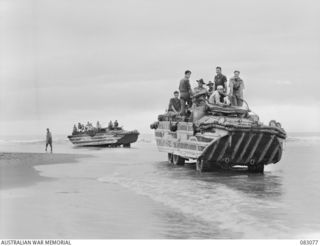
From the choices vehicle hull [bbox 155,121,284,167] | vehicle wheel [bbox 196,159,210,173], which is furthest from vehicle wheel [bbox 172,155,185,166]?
vehicle wheel [bbox 196,159,210,173]

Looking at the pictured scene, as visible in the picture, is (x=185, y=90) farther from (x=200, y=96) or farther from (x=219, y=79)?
(x=200, y=96)

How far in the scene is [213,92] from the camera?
20062 mm

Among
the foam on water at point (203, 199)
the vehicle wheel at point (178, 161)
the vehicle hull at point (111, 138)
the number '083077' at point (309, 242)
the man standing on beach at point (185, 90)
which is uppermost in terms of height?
the man standing on beach at point (185, 90)

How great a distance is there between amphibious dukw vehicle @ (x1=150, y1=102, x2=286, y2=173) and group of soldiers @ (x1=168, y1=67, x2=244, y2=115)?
389 mm

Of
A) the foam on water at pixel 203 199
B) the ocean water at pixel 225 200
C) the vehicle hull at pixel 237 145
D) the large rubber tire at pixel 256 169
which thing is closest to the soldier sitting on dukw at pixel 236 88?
the vehicle hull at pixel 237 145

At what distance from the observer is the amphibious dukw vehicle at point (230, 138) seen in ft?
58.4

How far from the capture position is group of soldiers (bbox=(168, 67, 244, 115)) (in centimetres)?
1994

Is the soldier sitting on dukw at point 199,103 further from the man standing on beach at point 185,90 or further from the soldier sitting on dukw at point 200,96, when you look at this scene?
the man standing on beach at point 185,90

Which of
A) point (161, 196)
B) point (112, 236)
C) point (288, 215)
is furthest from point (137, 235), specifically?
point (161, 196)

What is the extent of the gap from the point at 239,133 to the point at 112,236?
9.57 meters

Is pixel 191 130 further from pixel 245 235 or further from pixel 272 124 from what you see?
pixel 245 235

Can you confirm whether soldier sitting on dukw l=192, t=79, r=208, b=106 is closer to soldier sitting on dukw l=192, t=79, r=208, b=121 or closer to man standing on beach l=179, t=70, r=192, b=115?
soldier sitting on dukw l=192, t=79, r=208, b=121

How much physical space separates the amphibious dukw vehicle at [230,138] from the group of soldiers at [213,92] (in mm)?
389

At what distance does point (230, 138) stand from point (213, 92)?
9.41ft
